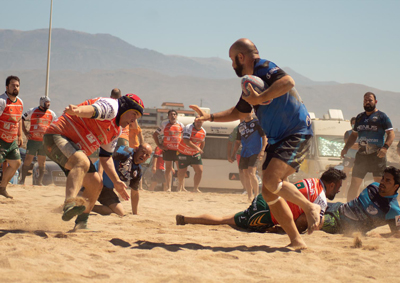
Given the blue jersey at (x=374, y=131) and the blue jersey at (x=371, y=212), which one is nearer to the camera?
the blue jersey at (x=371, y=212)

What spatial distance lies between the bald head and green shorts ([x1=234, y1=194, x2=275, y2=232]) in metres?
1.80

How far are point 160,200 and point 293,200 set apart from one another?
5420mm

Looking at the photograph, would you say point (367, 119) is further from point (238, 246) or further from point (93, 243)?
point (93, 243)

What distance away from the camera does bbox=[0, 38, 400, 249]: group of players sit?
15.2 ft

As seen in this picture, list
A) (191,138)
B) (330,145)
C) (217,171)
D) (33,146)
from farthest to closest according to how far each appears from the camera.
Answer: (330,145) < (217,171) < (191,138) < (33,146)

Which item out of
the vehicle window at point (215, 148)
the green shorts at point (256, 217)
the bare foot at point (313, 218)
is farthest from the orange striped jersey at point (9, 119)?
the vehicle window at point (215, 148)

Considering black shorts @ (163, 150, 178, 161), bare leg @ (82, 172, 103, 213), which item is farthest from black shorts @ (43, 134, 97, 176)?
black shorts @ (163, 150, 178, 161)

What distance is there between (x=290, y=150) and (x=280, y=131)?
0.21 metres

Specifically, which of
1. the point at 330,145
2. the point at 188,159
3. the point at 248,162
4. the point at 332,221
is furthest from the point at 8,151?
the point at 330,145

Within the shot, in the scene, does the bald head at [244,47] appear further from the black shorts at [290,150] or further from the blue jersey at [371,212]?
the blue jersey at [371,212]

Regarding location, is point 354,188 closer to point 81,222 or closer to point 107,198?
point 107,198

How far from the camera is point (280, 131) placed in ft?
15.4

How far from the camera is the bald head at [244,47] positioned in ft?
15.8

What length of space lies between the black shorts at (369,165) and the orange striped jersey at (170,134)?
17.8 feet
